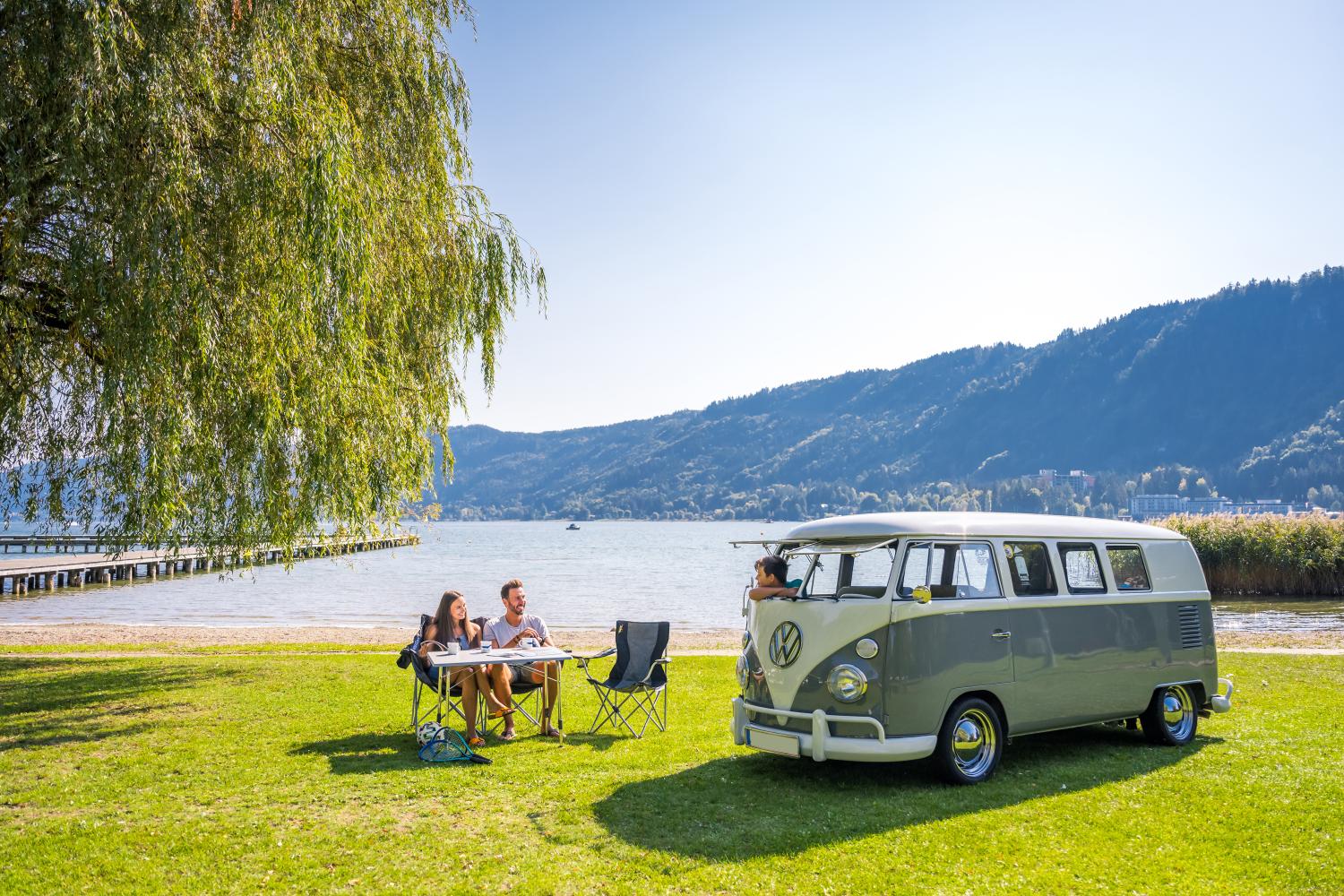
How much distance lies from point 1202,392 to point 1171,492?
37546 mm

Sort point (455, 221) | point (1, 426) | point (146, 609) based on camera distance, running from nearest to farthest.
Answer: point (1, 426)
point (455, 221)
point (146, 609)

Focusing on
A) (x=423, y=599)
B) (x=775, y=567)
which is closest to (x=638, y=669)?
(x=775, y=567)

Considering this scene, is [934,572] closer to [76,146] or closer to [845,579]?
[845,579]

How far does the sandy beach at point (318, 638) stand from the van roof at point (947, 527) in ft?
31.9

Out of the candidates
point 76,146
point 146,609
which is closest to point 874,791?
point 76,146

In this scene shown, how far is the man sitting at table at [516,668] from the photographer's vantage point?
9.45 m

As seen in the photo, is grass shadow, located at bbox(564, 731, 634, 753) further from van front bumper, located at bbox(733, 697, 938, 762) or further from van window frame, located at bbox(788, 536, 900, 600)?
van window frame, located at bbox(788, 536, 900, 600)

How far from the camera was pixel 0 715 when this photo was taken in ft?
34.3

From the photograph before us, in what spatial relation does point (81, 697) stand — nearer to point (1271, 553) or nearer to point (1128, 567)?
point (1128, 567)

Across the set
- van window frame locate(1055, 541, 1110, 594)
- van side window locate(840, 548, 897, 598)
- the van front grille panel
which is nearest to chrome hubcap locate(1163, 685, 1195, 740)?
the van front grille panel

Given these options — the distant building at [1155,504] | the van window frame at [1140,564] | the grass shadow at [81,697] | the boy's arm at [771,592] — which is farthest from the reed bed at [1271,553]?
the distant building at [1155,504]

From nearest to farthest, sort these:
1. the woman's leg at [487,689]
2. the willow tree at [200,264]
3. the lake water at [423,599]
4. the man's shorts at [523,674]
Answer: the willow tree at [200,264]
the woman's leg at [487,689]
the man's shorts at [523,674]
the lake water at [423,599]

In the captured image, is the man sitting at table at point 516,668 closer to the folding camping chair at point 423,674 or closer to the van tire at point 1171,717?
the folding camping chair at point 423,674

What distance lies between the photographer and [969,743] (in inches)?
300
